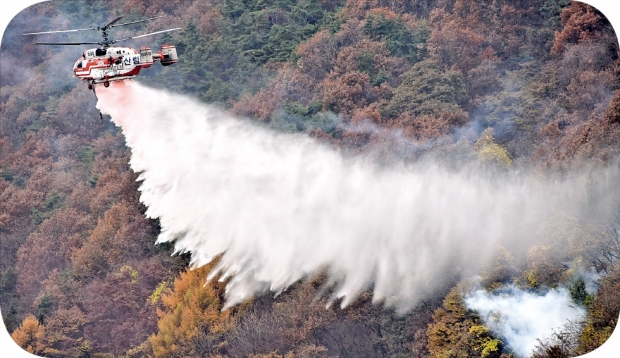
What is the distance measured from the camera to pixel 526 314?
27469 mm

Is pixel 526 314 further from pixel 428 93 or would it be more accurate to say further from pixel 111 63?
pixel 111 63

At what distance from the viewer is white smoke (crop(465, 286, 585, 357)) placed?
89.7ft

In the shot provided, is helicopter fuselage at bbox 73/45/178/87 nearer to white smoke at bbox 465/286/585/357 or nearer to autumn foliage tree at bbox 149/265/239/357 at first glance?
autumn foliage tree at bbox 149/265/239/357

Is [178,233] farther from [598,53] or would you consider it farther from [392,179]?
[598,53]

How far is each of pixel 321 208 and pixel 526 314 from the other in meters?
5.27

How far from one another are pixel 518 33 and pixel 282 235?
8431mm

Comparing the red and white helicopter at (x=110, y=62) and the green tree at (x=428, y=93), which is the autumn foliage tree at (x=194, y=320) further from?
the green tree at (x=428, y=93)

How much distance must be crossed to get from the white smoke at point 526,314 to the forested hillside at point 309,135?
7.6 inches

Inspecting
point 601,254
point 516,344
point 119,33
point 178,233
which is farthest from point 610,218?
point 119,33

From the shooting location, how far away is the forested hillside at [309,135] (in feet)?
92.6

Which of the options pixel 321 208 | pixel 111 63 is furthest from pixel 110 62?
pixel 321 208

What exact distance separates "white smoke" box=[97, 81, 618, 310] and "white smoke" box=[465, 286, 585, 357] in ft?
3.55

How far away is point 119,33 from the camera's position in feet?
118

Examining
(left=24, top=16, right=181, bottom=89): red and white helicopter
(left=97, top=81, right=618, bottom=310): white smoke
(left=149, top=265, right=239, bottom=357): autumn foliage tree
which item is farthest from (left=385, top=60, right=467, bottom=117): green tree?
(left=24, top=16, right=181, bottom=89): red and white helicopter
